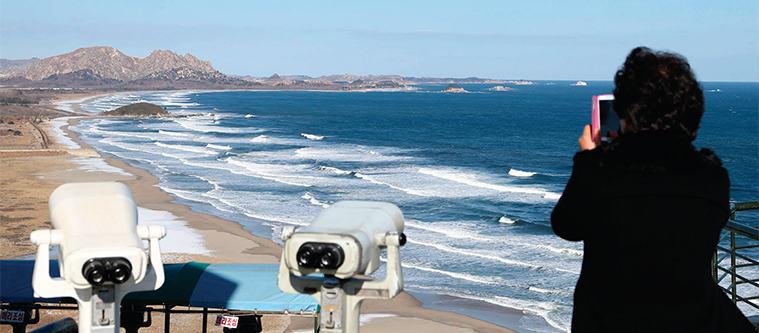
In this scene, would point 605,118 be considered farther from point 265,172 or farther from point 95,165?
point 95,165

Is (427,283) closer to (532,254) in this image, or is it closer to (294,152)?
(532,254)

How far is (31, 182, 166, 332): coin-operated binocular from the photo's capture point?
3406mm

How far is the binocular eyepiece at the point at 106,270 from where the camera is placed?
3.37m

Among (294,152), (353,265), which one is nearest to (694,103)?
(353,265)

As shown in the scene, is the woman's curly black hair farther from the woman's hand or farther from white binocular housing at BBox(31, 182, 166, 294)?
white binocular housing at BBox(31, 182, 166, 294)

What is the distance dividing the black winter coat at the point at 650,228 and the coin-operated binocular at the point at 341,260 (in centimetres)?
109

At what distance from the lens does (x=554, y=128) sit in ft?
297

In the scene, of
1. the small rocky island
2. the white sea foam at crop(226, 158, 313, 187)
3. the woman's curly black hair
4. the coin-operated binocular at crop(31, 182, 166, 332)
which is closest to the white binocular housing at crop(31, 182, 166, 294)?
the coin-operated binocular at crop(31, 182, 166, 332)

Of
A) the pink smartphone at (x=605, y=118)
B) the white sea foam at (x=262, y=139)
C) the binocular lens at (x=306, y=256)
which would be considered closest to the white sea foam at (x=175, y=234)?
the binocular lens at (x=306, y=256)

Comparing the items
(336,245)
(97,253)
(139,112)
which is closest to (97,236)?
(97,253)

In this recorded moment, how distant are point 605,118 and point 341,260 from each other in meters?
1.25

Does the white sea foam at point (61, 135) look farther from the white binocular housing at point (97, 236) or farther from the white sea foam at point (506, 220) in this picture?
the white binocular housing at point (97, 236)

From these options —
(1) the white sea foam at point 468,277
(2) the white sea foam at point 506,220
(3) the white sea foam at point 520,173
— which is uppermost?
(3) the white sea foam at point 520,173

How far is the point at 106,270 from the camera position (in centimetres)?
340
